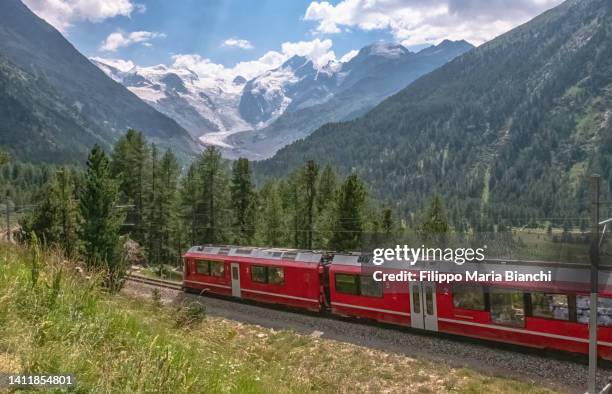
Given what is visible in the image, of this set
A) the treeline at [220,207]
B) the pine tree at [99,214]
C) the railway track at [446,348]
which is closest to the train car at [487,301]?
the railway track at [446,348]

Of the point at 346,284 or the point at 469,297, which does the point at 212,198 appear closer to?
the point at 346,284

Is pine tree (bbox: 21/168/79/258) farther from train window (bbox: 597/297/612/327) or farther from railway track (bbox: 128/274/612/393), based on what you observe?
train window (bbox: 597/297/612/327)

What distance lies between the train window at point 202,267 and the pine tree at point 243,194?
3053cm

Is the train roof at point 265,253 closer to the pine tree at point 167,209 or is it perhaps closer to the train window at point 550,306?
the train window at point 550,306

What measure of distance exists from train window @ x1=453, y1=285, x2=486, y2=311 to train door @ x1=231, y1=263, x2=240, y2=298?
15.1m

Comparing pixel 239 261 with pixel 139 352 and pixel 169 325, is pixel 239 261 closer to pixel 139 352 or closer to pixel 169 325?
pixel 169 325

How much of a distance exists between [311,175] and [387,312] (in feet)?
119

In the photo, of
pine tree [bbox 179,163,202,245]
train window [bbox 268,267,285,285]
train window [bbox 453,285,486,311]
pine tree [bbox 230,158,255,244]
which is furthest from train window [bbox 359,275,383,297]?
pine tree [bbox 230,158,255,244]

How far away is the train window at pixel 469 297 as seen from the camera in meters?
20.6

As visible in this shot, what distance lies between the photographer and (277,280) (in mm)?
28766

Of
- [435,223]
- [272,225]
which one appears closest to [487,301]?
[272,225]

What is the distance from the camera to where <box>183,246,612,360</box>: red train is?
18.1m

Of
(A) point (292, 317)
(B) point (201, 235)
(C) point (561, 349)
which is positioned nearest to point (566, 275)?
(C) point (561, 349)

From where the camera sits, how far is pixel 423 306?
22.4m
